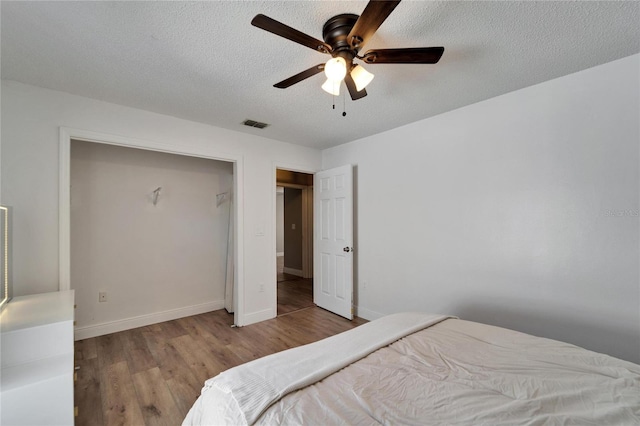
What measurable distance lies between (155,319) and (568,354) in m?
4.01

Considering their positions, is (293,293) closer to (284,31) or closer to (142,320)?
(142,320)

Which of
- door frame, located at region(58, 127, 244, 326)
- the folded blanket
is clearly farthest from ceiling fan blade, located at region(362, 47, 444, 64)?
door frame, located at region(58, 127, 244, 326)

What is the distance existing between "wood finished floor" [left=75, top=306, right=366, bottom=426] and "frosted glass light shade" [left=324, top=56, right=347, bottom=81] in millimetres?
2408

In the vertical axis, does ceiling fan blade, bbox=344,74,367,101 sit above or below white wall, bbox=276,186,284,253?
above

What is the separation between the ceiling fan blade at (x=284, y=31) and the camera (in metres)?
1.20

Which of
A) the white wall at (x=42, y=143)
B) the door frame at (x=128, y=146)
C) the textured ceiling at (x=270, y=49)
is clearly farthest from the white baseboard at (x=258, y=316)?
the textured ceiling at (x=270, y=49)

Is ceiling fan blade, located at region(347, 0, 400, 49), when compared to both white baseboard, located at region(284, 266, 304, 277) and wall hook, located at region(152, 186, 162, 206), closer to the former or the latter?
wall hook, located at region(152, 186, 162, 206)

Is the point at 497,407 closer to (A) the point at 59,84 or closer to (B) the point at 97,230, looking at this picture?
(A) the point at 59,84

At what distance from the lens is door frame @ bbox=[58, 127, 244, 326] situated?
2.32 meters

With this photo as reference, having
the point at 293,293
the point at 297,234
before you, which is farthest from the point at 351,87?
the point at 297,234

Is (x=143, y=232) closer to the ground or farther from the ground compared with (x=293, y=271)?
farther from the ground

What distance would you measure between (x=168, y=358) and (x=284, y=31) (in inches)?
115

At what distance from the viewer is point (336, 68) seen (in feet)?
4.81

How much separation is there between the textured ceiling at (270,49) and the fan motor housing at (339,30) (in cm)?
3
